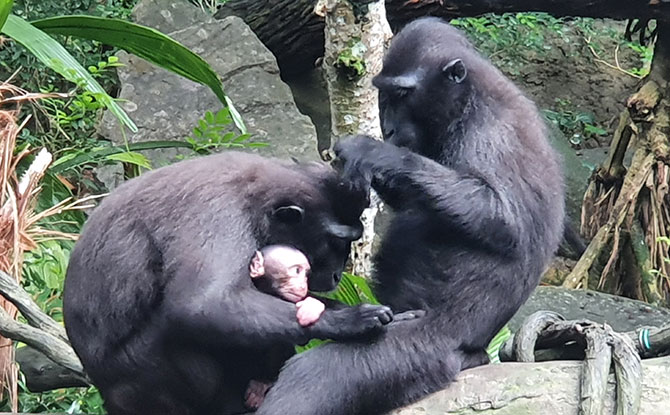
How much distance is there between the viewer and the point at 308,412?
2.61 m

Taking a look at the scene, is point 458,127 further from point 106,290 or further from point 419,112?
point 106,290

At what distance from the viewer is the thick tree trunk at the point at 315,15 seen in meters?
6.43

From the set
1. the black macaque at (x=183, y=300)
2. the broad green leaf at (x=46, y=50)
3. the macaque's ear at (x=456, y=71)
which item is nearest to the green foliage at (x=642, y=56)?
the macaque's ear at (x=456, y=71)

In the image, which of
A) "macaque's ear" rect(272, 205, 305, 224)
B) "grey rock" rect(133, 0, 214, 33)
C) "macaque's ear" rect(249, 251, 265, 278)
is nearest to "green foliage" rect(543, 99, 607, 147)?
"grey rock" rect(133, 0, 214, 33)

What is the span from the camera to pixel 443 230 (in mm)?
2920

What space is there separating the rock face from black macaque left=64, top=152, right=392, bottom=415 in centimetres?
348

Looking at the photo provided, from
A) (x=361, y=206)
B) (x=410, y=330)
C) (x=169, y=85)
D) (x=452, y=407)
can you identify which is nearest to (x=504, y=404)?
(x=452, y=407)

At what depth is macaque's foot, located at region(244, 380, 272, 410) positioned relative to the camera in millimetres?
2822

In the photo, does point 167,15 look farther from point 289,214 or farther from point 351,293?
point 289,214

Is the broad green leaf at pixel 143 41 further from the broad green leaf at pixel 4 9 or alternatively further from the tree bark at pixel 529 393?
the tree bark at pixel 529 393

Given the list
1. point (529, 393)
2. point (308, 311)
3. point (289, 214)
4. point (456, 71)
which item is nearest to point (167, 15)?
point (456, 71)

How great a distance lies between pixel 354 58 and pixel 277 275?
128 centimetres

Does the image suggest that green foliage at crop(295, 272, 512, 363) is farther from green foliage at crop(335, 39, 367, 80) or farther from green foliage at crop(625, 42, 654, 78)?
green foliage at crop(625, 42, 654, 78)

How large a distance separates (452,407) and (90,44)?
5.53m
